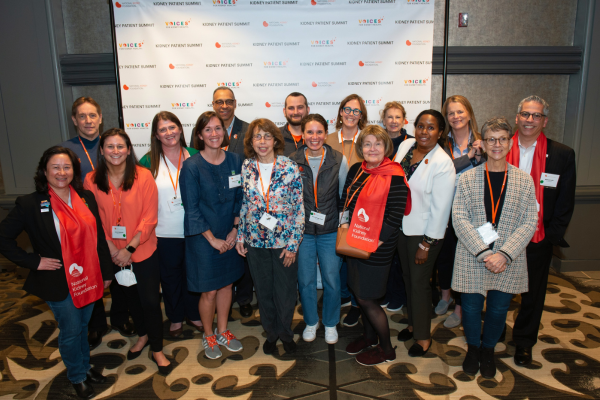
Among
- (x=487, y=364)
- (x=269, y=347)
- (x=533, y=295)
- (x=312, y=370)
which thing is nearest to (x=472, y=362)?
(x=487, y=364)

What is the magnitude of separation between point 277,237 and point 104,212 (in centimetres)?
114

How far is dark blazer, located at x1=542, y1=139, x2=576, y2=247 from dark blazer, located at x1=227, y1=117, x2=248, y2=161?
87.7 inches

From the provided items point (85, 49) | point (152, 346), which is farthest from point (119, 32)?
point (152, 346)

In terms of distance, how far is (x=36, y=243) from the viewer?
1.98m

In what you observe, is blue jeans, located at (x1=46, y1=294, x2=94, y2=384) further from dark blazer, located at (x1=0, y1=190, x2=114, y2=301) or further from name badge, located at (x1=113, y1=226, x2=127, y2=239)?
name badge, located at (x1=113, y1=226, x2=127, y2=239)

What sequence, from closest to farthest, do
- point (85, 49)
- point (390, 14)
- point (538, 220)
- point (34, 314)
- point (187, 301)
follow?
1. point (538, 220)
2. point (187, 301)
3. point (34, 314)
4. point (390, 14)
5. point (85, 49)

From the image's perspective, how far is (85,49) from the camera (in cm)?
385

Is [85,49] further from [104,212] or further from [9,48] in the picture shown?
[104,212]

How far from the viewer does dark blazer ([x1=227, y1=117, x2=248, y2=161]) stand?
3043mm

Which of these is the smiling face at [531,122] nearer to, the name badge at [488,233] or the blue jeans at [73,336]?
the name badge at [488,233]

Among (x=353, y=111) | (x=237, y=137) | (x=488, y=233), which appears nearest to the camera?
(x=488, y=233)

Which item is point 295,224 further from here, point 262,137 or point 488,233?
point 488,233

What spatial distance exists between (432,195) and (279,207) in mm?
981

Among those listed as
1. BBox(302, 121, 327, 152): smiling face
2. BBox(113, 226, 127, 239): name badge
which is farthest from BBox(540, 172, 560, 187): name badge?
BBox(113, 226, 127, 239): name badge
